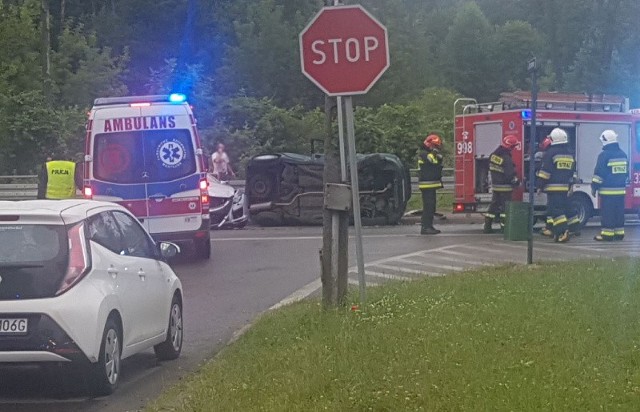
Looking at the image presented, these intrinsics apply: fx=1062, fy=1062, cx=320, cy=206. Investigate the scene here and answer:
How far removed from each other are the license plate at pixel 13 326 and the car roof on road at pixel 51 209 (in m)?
0.82

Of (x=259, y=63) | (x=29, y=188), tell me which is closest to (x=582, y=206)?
(x=29, y=188)

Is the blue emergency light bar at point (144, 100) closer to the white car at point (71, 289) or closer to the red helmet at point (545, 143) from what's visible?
the red helmet at point (545, 143)

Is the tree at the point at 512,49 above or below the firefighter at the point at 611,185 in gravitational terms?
above

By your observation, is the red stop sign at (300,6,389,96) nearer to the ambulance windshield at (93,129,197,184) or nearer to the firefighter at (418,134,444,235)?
the ambulance windshield at (93,129,197,184)

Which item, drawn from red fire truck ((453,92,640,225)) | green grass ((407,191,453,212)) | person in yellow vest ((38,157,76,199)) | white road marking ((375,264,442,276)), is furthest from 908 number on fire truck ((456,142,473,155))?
person in yellow vest ((38,157,76,199))

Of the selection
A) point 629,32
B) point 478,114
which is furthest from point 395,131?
point 629,32

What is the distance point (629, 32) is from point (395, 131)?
39.7 metres

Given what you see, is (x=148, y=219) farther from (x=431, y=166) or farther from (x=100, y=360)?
(x=100, y=360)

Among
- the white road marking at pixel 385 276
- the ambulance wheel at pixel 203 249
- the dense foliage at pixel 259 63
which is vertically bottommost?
the white road marking at pixel 385 276

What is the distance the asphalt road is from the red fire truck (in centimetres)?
78

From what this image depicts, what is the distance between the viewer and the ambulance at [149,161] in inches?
622

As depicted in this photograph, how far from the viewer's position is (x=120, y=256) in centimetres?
844

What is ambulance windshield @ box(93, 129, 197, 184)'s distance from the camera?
15.8m

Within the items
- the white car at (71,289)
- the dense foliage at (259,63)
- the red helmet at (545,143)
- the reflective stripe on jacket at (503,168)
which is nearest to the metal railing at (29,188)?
the dense foliage at (259,63)
